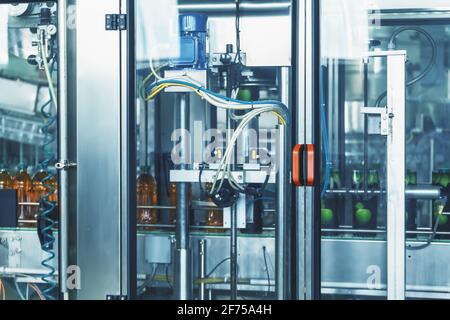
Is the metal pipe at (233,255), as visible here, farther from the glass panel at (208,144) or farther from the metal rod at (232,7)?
the metal rod at (232,7)

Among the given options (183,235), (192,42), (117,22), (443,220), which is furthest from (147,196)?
(443,220)

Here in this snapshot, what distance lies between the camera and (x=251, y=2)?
2.94 meters

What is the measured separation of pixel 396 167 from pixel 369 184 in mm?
720

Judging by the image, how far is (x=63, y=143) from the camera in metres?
2.56

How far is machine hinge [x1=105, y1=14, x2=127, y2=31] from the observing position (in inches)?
99.2

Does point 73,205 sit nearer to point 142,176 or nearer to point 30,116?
point 142,176

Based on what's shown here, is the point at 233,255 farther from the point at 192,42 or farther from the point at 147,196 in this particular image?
the point at 192,42

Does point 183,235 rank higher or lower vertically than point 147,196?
lower

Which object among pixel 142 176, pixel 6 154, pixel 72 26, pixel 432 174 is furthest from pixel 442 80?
pixel 6 154

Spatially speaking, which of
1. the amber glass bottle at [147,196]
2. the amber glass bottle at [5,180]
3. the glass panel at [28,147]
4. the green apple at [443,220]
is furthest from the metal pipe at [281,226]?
the amber glass bottle at [5,180]

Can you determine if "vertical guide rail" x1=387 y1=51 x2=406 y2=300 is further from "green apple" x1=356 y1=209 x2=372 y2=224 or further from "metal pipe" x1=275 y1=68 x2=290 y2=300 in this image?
"green apple" x1=356 y1=209 x2=372 y2=224

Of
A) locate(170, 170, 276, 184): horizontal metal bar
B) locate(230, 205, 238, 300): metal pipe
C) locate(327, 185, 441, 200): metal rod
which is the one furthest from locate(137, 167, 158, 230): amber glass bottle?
locate(327, 185, 441, 200): metal rod

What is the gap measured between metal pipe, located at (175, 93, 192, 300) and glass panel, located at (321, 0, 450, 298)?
581mm
